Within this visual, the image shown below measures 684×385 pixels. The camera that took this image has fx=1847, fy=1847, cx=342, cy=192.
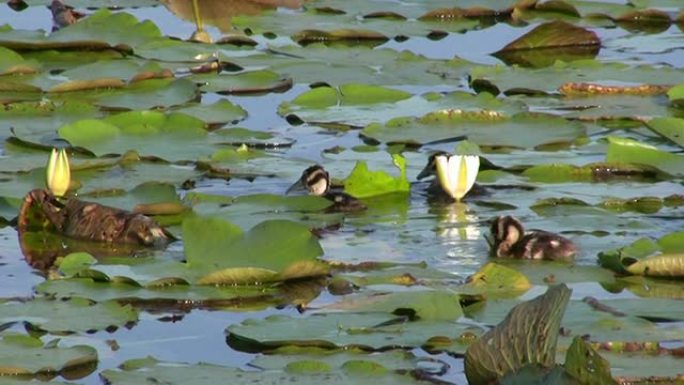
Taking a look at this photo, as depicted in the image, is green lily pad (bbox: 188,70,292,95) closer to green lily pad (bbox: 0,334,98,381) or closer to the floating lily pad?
the floating lily pad

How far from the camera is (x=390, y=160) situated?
7180 mm

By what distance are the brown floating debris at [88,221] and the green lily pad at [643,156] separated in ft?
6.06

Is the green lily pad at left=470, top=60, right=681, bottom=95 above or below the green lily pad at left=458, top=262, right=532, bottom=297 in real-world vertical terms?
below

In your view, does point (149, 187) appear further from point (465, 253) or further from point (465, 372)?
point (465, 372)

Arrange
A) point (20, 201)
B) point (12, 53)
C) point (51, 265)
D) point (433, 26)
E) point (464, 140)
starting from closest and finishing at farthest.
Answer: point (51, 265)
point (20, 201)
point (464, 140)
point (12, 53)
point (433, 26)

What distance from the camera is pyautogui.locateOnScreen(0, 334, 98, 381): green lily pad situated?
15.0 ft

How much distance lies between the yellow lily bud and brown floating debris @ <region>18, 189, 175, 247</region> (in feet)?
0.46

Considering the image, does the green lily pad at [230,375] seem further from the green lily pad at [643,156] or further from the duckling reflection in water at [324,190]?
the green lily pad at [643,156]

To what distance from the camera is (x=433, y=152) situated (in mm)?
7383

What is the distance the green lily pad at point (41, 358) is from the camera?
15.0ft

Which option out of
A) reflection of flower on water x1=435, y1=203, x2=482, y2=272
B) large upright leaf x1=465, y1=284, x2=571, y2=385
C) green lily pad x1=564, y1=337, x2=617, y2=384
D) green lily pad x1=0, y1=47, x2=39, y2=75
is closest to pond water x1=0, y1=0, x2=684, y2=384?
reflection of flower on water x1=435, y1=203, x2=482, y2=272

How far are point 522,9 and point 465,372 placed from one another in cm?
698

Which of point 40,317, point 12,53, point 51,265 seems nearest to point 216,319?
point 40,317

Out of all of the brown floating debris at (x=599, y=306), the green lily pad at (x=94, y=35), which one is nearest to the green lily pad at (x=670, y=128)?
the brown floating debris at (x=599, y=306)
